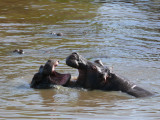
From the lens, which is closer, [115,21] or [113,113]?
[113,113]

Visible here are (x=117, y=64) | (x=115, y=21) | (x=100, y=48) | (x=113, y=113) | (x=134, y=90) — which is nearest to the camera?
(x=113, y=113)

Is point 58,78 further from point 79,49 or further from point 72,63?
point 79,49

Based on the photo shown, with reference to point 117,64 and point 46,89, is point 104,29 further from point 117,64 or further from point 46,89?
point 46,89

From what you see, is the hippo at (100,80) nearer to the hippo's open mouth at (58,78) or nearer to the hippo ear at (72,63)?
the hippo ear at (72,63)

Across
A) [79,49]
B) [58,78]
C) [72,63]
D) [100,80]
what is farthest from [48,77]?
[79,49]

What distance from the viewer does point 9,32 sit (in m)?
13.7

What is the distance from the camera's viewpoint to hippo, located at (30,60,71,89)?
7.21 m

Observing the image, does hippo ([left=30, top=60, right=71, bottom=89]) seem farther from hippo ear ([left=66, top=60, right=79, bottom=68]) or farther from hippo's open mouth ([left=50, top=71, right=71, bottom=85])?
hippo ear ([left=66, top=60, right=79, bottom=68])

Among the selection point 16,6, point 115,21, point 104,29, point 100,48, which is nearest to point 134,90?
point 100,48

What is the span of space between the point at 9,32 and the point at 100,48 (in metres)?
3.50

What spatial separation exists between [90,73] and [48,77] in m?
0.72

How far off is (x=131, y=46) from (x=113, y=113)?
19.6ft

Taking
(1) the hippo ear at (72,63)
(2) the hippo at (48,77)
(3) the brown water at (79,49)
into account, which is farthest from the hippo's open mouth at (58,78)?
(1) the hippo ear at (72,63)

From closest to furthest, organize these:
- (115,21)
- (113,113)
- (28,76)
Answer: (113,113) → (28,76) → (115,21)
